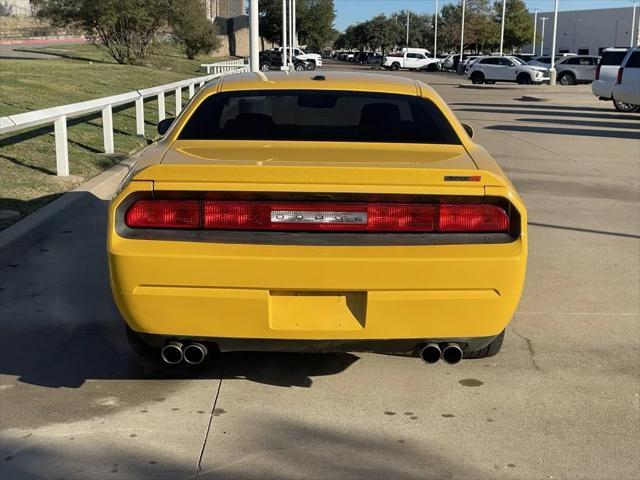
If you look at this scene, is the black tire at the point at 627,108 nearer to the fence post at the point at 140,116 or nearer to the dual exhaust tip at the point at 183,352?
the fence post at the point at 140,116

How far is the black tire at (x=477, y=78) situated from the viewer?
154 feet

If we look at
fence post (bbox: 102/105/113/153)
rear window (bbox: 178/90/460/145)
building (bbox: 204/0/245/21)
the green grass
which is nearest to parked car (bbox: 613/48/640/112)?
the green grass

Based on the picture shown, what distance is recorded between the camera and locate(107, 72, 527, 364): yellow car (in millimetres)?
3695

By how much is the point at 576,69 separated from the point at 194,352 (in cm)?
4619

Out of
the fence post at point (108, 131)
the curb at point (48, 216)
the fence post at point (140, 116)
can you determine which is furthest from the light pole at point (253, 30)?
the curb at point (48, 216)

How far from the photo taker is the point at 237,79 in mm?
5449

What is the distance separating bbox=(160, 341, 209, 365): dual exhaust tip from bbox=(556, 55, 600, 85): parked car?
45666 mm

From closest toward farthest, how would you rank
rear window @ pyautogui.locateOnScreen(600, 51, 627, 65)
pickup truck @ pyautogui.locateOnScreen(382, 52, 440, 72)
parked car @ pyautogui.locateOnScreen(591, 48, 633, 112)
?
parked car @ pyautogui.locateOnScreen(591, 48, 633, 112)
rear window @ pyautogui.locateOnScreen(600, 51, 627, 65)
pickup truck @ pyautogui.locateOnScreen(382, 52, 440, 72)

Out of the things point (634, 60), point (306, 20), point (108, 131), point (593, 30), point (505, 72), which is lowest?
point (505, 72)

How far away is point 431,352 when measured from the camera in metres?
4.00

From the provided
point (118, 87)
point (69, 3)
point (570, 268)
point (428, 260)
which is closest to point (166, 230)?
point (428, 260)

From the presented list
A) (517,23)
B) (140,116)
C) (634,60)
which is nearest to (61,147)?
(140,116)

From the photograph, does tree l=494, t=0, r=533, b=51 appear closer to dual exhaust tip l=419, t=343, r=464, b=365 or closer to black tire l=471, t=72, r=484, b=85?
black tire l=471, t=72, r=484, b=85

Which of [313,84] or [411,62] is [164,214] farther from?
[411,62]
